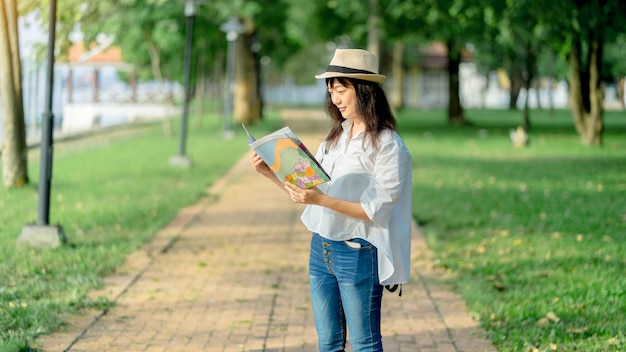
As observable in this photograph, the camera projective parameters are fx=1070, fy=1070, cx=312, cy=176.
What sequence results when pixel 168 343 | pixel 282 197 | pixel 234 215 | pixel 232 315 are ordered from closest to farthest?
pixel 168 343 < pixel 232 315 < pixel 234 215 < pixel 282 197

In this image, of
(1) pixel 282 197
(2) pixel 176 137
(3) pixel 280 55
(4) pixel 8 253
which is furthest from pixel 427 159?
(3) pixel 280 55

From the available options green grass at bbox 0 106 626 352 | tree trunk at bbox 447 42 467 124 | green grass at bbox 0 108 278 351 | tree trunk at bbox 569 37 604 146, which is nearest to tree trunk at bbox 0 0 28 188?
green grass at bbox 0 108 278 351

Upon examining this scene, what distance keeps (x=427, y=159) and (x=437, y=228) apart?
1072 centimetres

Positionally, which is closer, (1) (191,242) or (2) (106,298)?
(2) (106,298)

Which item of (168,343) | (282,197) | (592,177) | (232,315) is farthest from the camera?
(592,177)

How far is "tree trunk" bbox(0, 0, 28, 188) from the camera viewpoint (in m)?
14.1

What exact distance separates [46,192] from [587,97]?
18.5 meters

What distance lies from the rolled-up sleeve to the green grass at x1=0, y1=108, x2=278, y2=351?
271 cm

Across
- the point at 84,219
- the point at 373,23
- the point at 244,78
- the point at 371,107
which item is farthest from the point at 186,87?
the point at 244,78

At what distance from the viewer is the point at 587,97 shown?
2594 cm

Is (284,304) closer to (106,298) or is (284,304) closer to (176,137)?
(106,298)

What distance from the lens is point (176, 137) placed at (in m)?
32.4

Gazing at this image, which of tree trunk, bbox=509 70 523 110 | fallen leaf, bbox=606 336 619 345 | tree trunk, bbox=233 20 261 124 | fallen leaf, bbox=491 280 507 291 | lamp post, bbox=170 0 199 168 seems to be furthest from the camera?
tree trunk, bbox=509 70 523 110

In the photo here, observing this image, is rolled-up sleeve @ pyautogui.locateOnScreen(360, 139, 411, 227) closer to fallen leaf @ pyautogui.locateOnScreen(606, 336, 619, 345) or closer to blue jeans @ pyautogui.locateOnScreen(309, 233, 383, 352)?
blue jeans @ pyautogui.locateOnScreen(309, 233, 383, 352)
